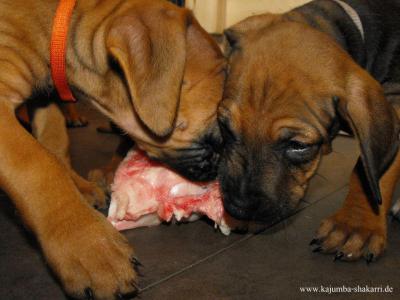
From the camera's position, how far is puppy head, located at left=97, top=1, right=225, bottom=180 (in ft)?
8.50

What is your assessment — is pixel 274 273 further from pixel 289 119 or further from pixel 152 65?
pixel 152 65

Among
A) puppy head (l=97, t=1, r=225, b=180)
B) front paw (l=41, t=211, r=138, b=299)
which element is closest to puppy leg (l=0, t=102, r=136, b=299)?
front paw (l=41, t=211, r=138, b=299)

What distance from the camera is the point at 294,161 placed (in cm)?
279

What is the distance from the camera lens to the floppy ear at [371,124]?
2662 mm

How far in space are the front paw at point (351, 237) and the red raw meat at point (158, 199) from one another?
535 mm

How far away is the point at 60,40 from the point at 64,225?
1116mm

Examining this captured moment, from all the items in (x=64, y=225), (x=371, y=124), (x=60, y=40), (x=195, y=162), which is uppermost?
(x=60, y=40)

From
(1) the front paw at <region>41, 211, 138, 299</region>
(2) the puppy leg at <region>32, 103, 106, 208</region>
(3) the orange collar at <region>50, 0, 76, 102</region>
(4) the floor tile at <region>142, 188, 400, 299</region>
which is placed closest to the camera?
(1) the front paw at <region>41, 211, 138, 299</region>

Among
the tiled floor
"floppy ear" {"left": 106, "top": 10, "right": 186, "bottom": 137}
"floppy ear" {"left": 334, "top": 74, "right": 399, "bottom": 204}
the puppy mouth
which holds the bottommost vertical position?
the tiled floor

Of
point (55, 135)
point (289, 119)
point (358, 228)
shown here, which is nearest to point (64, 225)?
point (289, 119)

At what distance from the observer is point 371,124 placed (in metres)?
2.69

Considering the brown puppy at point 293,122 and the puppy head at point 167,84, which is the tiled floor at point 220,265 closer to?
the brown puppy at point 293,122

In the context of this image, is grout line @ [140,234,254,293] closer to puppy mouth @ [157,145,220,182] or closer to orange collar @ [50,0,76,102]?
puppy mouth @ [157,145,220,182]

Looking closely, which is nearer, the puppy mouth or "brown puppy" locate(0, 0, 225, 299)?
"brown puppy" locate(0, 0, 225, 299)
